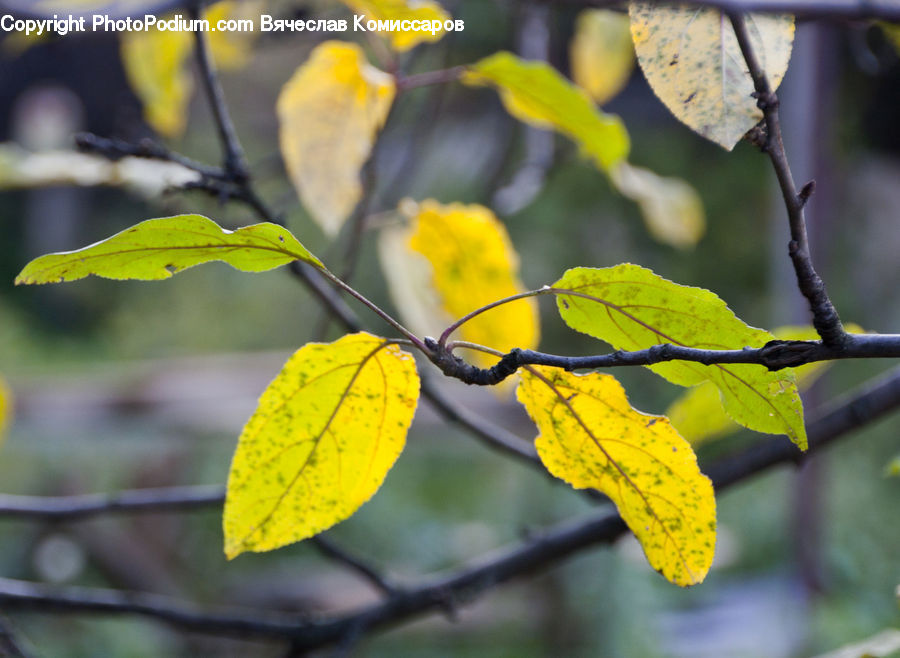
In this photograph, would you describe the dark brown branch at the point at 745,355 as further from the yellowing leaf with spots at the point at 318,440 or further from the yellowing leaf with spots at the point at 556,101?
the yellowing leaf with spots at the point at 556,101

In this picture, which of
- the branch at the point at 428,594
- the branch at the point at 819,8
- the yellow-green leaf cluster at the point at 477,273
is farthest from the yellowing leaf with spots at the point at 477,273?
the branch at the point at 819,8

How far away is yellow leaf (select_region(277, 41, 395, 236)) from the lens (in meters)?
0.38

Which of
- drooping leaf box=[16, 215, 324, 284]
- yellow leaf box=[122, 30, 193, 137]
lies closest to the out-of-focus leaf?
yellow leaf box=[122, 30, 193, 137]

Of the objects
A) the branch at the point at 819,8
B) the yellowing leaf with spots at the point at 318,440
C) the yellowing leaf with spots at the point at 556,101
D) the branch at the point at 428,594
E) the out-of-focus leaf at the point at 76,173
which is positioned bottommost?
the branch at the point at 428,594

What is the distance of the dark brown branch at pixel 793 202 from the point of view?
0.52 feet

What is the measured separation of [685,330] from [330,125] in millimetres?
253

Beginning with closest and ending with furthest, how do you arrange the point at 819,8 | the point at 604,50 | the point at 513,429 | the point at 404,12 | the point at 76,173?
the point at 819,8
the point at 404,12
the point at 76,173
the point at 604,50
the point at 513,429

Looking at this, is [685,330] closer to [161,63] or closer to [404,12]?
[404,12]

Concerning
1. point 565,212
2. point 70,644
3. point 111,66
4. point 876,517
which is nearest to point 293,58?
point 111,66

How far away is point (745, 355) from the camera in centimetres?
17

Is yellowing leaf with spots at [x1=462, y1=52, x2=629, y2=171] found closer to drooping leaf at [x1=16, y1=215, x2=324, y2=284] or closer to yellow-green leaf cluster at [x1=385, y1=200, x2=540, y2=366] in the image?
yellow-green leaf cluster at [x1=385, y1=200, x2=540, y2=366]

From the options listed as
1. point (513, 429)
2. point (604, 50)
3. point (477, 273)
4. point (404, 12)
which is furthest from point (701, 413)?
point (513, 429)

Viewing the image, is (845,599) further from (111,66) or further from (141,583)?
(111,66)

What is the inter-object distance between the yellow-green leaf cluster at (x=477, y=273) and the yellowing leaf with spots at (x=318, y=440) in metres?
0.16
